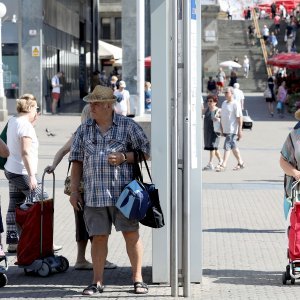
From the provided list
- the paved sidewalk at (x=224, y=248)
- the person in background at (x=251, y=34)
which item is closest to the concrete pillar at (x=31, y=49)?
the paved sidewalk at (x=224, y=248)

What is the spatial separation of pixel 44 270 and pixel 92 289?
3.34 ft

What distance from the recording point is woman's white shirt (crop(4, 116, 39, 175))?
10.5m

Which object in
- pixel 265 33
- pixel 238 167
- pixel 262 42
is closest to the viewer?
pixel 238 167

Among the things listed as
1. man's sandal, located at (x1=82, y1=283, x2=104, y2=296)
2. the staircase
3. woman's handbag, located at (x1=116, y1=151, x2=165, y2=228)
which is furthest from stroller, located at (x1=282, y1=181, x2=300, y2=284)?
the staircase

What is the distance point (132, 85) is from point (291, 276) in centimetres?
2920

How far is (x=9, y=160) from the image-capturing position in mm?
10734

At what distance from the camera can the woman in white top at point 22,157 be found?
411 inches

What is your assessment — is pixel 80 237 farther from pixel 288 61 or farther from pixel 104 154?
pixel 288 61

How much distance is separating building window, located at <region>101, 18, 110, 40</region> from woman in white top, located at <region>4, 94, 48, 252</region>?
65.5 m

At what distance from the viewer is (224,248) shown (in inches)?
442

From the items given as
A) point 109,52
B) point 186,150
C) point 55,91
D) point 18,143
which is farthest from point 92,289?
point 109,52

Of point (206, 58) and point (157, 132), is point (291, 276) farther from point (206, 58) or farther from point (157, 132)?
point (206, 58)

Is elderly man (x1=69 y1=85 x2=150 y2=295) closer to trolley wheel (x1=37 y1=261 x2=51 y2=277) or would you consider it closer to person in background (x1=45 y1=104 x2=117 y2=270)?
trolley wheel (x1=37 y1=261 x2=51 y2=277)

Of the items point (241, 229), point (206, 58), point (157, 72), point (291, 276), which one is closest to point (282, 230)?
point (241, 229)
